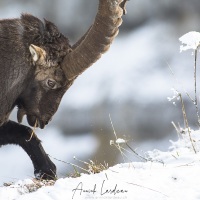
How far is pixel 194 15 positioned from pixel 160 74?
4.30 meters

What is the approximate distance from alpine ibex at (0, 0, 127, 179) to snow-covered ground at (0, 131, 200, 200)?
2.07 m

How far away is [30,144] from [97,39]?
1.71 metres

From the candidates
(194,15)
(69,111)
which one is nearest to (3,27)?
(69,111)

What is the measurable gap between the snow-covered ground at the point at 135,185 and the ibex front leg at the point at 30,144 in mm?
1969

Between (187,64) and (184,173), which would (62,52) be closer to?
(184,173)

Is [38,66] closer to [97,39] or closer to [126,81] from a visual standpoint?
[97,39]

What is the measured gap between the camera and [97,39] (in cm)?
777

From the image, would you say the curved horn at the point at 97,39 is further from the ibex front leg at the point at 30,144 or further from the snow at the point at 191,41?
the ibex front leg at the point at 30,144

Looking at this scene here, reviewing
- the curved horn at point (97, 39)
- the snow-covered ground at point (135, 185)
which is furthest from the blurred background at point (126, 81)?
the snow-covered ground at point (135, 185)

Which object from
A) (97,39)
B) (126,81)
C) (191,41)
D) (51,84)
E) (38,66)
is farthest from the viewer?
(126,81)

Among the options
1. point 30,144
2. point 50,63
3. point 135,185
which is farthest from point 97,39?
point 135,185

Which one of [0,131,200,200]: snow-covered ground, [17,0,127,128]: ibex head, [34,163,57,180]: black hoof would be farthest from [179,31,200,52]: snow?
[34,163,57,180]: black hoof

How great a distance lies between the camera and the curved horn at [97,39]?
24.3 feet

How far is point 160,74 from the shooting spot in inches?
1638
